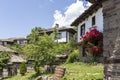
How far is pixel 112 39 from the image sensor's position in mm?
8438

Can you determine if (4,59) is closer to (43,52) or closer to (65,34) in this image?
(43,52)

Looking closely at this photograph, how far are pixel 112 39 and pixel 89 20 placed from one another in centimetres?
2453

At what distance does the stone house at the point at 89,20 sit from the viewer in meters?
29.1

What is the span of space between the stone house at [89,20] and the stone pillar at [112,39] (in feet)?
60.5

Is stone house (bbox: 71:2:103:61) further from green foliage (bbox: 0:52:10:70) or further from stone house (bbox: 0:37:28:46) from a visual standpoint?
stone house (bbox: 0:37:28:46)

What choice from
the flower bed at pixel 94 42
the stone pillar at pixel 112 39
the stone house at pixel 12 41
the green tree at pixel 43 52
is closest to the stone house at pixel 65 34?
the stone house at pixel 12 41

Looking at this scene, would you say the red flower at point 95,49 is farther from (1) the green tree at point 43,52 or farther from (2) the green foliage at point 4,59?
(2) the green foliage at point 4,59

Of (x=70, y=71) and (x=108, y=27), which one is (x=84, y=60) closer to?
(x=70, y=71)

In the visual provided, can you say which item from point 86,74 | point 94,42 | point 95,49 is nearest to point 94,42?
point 94,42

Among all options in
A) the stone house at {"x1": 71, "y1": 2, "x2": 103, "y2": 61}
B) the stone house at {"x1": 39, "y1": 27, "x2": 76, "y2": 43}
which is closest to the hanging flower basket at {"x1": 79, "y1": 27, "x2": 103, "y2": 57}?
the stone house at {"x1": 71, "y1": 2, "x2": 103, "y2": 61}

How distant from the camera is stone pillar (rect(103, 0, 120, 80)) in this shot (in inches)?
323

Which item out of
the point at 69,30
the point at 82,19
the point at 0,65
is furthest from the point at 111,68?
the point at 69,30

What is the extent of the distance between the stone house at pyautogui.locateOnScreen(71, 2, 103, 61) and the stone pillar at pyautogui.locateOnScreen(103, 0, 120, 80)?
18451mm

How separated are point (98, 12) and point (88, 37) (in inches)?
104
